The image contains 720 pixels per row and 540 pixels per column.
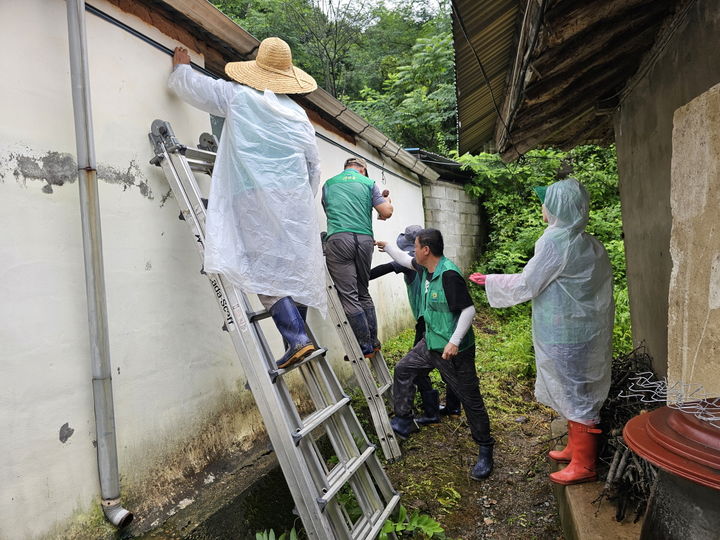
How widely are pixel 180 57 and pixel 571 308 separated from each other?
106 inches

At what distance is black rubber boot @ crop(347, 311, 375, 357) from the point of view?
3.66m

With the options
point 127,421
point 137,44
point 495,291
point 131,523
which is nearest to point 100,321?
point 127,421

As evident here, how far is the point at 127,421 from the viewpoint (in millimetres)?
2205

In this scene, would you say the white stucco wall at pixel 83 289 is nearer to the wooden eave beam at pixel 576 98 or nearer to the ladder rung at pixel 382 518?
the ladder rung at pixel 382 518

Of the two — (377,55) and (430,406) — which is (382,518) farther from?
(377,55)

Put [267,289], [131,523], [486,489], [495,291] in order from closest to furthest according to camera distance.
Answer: [131,523] < [267,289] < [495,291] < [486,489]

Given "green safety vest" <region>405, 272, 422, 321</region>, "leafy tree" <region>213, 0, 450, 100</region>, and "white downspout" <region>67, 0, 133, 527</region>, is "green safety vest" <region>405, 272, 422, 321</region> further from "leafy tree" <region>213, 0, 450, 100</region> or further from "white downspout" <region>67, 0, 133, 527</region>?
"leafy tree" <region>213, 0, 450, 100</region>

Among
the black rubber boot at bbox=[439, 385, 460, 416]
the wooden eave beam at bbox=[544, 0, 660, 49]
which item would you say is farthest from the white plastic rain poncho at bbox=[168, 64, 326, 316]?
the black rubber boot at bbox=[439, 385, 460, 416]

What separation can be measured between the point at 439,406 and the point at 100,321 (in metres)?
3.03

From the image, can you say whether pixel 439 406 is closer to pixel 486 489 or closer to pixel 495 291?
pixel 486 489

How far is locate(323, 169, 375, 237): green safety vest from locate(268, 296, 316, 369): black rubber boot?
1380 millimetres

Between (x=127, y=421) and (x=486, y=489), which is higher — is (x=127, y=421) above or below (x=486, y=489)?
above

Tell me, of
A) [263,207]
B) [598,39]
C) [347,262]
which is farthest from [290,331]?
[598,39]

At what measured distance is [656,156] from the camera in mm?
2736
